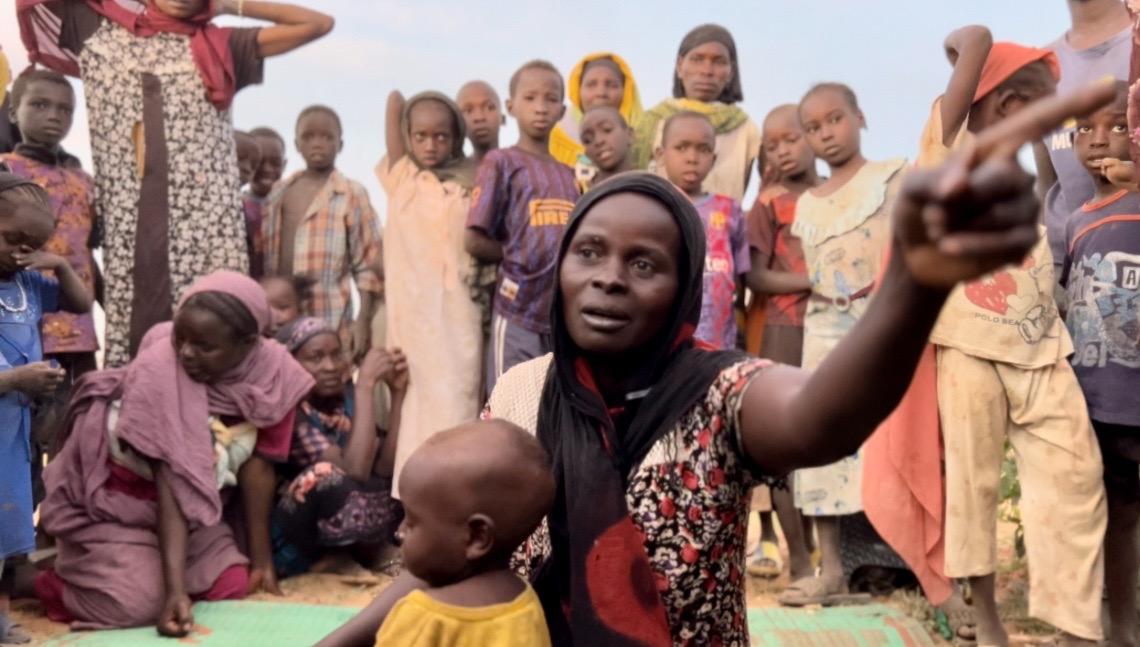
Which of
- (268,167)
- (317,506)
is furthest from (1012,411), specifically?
(268,167)

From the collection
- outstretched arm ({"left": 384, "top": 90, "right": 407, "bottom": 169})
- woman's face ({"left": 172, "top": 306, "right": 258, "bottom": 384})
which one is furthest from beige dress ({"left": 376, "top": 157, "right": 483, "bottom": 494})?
woman's face ({"left": 172, "top": 306, "right": 258, "bottom": 384})

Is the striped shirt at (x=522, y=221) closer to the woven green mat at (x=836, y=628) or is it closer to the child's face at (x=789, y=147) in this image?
the child's face at (x=789, y=147)

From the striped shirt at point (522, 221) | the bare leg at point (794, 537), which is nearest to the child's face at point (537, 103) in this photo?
the striped shirt at point (522, 221)

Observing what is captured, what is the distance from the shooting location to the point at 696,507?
2273 mm

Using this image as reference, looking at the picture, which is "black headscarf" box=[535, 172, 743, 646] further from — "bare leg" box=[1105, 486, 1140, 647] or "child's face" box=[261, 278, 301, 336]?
"child's face" box=[261, 278, 301, 336]

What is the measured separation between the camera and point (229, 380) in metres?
5.42

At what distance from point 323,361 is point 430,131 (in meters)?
1.25

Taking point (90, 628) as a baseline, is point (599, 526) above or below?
above

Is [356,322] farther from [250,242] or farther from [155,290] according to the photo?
[155,290]

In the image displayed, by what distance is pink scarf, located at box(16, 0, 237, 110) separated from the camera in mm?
5973

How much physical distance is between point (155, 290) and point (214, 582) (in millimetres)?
1380

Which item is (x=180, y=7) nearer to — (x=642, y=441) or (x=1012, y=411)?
(x=1012, y=411)

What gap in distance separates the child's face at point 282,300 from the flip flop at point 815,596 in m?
2.65

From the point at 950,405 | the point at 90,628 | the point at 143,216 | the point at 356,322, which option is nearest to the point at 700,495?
the point at 950,405
